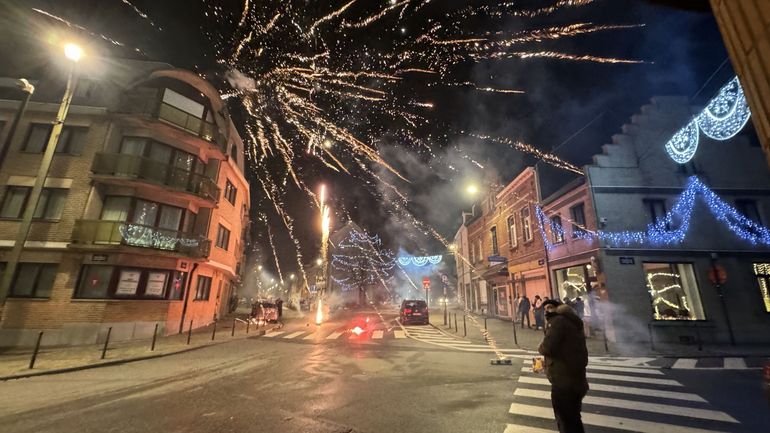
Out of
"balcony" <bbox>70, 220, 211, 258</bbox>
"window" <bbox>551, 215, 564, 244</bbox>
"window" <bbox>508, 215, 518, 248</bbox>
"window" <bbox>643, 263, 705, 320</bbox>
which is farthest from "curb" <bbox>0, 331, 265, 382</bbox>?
"window" <bbox>508, 215, 518, 248</bbox>

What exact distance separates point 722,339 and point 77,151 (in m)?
29.9

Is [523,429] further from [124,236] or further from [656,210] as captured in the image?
[124,236]

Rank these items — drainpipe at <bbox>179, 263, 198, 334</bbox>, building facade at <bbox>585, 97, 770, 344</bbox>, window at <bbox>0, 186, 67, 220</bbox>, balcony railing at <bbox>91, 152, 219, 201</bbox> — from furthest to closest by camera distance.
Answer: drainpipe at <bbox>179, 263, 198, 334</bbox> → balcony railing at <bbox>91, 152, 219, 201</bbox> → window at <bbox>0, 186, 67, 220</bbox> → building facade at <bbox>585, 97, 770, 344</bbox>

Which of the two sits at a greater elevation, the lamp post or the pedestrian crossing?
the lamp post

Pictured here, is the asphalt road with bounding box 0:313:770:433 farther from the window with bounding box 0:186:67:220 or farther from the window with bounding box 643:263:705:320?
the window with bounding box 0:186:67:220

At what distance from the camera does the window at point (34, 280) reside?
45.3 ft

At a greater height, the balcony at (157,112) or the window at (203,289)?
the balcony at (157,112)

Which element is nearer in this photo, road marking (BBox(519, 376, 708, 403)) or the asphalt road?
the asphalt road

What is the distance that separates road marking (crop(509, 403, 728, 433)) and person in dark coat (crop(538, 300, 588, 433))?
5.00 feet

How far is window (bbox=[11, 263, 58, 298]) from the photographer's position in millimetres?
13812

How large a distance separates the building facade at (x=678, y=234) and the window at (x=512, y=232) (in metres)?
7.65

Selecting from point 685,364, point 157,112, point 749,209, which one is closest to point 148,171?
point 157,112

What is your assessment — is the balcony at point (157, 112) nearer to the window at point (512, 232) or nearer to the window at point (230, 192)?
the window at point (230, 192)

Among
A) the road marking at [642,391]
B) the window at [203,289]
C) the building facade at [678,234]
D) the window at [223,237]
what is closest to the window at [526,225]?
the building facade at [678,234]
